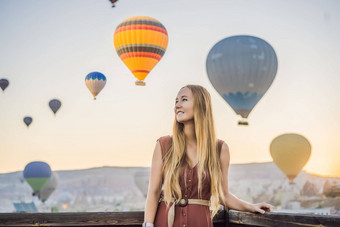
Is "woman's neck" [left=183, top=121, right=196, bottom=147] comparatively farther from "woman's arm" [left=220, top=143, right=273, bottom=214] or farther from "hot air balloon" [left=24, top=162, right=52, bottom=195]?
"hot air balloon" [left=24, top=162, right=52, bottom=195]

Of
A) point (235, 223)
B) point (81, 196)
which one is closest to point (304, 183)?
point (81, 196)

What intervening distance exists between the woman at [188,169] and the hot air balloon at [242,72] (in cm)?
1555

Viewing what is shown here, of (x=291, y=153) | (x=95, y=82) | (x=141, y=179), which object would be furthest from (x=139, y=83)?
(x=141, y=179)

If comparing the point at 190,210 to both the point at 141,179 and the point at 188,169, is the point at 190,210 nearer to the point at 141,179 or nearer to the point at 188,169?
the point at 188,169

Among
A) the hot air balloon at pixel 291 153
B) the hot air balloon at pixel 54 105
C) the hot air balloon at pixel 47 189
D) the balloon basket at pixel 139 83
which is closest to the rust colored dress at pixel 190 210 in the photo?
the balloon basket at pixel 139 83

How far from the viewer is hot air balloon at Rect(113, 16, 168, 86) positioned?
66.4 feet

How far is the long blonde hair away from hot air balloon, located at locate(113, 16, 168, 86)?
56.0ft

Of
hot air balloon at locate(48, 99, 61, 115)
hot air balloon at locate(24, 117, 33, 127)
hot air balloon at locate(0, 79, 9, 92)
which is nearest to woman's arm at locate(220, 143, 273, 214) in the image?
hot air balloon at locate(48, 99, 61, 115)

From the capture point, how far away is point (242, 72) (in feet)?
62.3

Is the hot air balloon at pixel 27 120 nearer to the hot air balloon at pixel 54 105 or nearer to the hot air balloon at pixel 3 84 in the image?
the hot air balloon at pixel 3 84

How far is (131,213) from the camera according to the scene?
3889 millimetres

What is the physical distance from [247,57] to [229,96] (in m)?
1.63

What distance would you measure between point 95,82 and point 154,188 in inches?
901

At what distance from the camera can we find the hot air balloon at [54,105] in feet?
97.9
